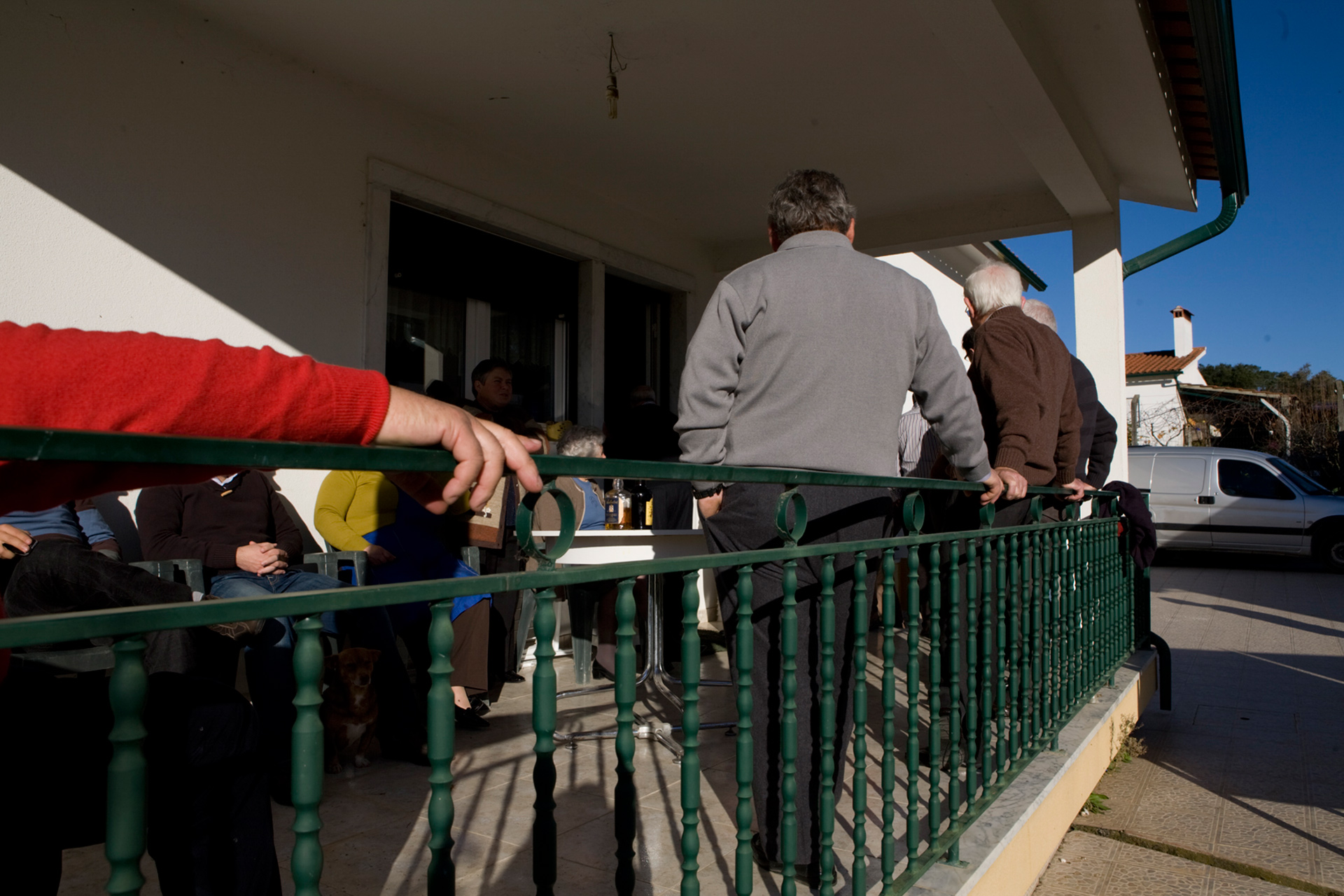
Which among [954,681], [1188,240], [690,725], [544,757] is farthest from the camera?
[1188,240]

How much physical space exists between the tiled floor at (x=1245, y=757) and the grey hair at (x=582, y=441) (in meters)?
2.89

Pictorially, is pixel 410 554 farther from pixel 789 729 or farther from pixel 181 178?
pixel 789 729

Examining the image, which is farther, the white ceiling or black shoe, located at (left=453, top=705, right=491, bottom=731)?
the white ceiling

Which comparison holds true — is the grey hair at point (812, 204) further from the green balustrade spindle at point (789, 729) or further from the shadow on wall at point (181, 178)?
the shadow on wall at point (181, 178)

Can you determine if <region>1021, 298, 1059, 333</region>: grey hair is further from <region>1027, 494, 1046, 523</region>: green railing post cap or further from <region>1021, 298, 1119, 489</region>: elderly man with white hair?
<region>1027, 494, 1046, 523</region>: green railing post cap

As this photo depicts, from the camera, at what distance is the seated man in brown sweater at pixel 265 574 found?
291cm

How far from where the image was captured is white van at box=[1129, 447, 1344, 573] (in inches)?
484

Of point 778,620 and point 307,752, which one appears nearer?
point 307,752

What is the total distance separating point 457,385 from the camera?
237 inches

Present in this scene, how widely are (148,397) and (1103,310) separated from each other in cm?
644

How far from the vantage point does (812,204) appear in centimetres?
237

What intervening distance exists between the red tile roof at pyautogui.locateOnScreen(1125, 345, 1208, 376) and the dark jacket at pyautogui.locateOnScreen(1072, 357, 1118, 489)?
31.6 meters

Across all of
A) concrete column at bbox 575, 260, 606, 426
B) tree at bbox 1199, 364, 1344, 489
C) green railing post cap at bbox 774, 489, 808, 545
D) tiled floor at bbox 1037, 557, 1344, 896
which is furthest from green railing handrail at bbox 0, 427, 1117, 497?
tree at bbox 1199, 364, 1344, 489

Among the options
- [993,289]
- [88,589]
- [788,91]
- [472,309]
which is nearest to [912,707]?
[993,289]
